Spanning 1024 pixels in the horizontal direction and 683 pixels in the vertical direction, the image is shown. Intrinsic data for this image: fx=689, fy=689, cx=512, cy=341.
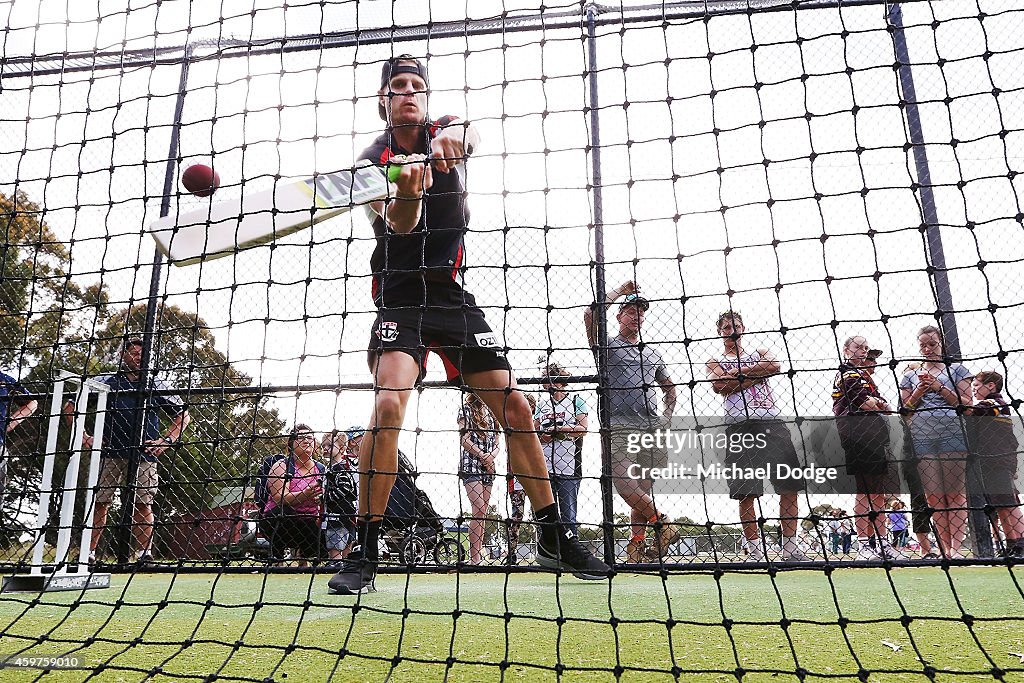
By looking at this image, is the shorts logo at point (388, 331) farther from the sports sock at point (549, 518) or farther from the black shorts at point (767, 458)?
the black shorts at point (767, 458)

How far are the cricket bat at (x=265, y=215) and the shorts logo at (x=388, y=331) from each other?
1.23 ft

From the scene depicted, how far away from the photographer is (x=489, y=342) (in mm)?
2246

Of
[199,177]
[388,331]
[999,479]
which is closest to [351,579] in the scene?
[388,331]

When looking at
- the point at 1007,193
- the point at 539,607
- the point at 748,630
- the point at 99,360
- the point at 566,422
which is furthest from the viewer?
the point at 99,360

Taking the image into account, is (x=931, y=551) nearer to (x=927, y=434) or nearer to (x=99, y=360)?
(x=927, y=434)

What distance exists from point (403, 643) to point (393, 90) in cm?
169

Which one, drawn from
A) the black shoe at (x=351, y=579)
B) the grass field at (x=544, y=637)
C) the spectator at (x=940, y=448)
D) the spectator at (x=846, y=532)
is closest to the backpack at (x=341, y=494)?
the grass field at (x=544, y=637)

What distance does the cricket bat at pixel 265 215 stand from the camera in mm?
2082

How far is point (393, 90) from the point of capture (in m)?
2.29

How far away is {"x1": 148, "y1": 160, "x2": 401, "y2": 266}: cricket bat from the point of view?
2.08m

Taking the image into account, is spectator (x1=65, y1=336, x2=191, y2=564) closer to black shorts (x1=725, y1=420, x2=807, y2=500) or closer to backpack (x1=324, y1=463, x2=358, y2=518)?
backpack (x1=324, y1=463, x2=358, y2=518)

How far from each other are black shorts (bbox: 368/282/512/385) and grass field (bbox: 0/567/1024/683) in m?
0.70

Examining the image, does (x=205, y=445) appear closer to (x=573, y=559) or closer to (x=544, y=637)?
(x=573, y=559)


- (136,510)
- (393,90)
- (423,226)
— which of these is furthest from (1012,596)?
(136,510)
